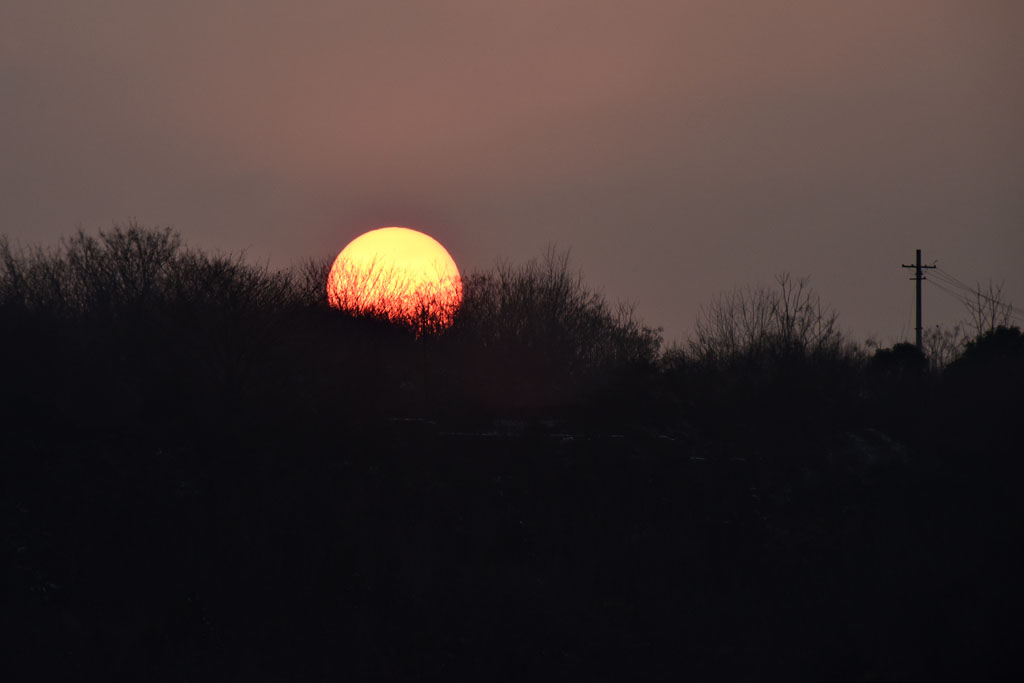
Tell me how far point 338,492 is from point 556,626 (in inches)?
289

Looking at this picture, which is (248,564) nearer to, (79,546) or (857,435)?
(79,546)

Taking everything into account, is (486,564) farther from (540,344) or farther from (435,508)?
(540,344)

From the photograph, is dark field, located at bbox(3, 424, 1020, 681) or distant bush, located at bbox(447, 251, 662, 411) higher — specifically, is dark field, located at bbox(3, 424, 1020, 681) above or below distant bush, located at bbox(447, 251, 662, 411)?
below

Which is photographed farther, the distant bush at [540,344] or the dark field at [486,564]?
the distant bush at [540,344]

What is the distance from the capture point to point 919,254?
57688mm

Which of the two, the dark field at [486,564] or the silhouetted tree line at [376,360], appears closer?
the dark field at [486,564]

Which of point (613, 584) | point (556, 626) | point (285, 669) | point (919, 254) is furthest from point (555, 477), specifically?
point (919, 254)

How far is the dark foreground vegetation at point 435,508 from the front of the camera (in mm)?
18750

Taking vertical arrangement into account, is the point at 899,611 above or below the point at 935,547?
below

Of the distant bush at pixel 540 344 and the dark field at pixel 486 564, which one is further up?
the distant bush at pixel 540 344

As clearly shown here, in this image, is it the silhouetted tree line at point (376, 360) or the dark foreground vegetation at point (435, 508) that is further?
the silhouetted tree line at point (376, 360)

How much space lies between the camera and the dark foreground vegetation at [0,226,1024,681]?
18.8m

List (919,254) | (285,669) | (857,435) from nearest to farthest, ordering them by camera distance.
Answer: (285,669) → (857,435) → (919,254)

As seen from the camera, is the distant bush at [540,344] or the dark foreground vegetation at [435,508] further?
the distant bush at [540,344]
